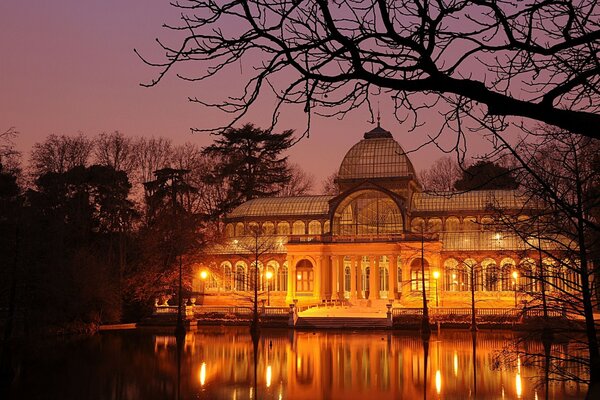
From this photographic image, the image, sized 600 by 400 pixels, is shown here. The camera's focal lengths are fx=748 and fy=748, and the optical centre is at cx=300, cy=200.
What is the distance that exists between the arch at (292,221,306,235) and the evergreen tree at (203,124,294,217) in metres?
11.3

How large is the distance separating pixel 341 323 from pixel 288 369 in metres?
20.9

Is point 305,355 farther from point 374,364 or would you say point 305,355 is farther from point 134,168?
point 134,168

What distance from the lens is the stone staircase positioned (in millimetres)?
47094

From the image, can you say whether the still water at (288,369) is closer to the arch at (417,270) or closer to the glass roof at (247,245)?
the arch at (417,270)

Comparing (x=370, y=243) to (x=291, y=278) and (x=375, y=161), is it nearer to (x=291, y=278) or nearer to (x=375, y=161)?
(x=291, y=278)

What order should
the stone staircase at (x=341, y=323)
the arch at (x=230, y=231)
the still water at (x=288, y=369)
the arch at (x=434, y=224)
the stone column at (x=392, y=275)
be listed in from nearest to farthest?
the still water at (x=288, y=369) → the stone staircase at (x=341, y=323) → the stone column at (x=392, y=275) → the arch at (x=434, y=224) → the arch at (x=230, y=231)

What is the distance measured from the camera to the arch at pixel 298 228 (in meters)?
65.9

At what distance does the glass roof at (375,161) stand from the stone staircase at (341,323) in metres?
19.2

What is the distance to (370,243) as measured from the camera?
58.7 m

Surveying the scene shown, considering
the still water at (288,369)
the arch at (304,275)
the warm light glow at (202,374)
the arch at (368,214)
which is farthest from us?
the arch at (304,275)

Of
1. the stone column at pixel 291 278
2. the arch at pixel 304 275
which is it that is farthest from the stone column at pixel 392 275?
the stone column at pixel 291 278

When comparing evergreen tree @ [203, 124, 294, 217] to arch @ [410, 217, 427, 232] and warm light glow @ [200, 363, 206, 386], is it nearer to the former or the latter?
arch @ [410, 217, 427, 232]

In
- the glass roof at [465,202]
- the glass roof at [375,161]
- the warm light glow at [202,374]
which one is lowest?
the warm light glow at [202,374]

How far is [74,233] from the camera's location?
181 feet
